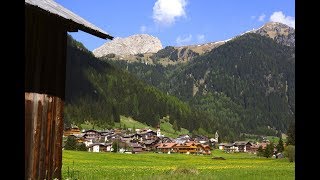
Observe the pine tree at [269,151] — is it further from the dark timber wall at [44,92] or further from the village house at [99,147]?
the dark timber wall at [44,92]

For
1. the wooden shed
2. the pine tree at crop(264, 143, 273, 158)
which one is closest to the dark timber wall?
the wooden shed

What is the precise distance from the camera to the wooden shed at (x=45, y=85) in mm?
11938

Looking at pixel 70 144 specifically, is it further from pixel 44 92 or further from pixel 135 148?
pixel 44 92

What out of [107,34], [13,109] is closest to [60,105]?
[107,34]

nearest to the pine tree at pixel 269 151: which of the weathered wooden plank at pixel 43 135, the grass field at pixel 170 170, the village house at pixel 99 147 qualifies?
the grass field at pixel 170 170

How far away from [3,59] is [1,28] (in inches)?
5.4

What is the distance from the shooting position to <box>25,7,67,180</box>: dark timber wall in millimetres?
11945

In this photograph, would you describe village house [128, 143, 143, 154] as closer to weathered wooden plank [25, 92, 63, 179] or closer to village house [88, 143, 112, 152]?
village house [88, 143, 112, 152]

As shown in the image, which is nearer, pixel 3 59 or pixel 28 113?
pixel 3 59

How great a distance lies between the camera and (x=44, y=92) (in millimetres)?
12586

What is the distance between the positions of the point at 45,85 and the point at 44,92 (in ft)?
0.63

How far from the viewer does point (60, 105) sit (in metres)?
13.4
